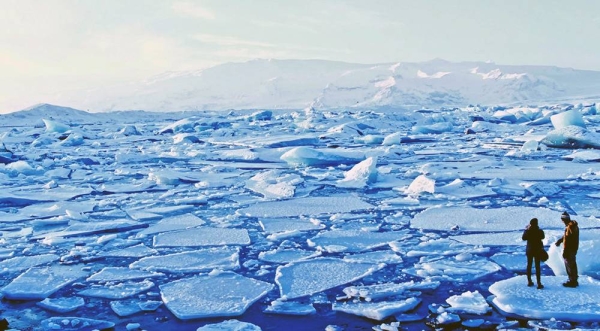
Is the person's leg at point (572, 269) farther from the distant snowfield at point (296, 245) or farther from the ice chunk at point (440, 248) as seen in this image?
the ice chunk at point (440, 248)

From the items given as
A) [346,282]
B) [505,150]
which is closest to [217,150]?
[505,150]

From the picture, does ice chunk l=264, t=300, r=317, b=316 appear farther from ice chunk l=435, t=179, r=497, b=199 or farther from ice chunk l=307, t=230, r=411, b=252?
ice chunk l=435, t=179, r=497, b=199

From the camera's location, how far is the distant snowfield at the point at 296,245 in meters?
3.51

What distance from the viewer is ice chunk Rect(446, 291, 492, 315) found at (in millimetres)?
3461

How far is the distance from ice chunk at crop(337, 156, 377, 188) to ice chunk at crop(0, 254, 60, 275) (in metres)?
4.61

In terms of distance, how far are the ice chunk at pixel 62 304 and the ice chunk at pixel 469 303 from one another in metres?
2.41

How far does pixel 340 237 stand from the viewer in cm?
539

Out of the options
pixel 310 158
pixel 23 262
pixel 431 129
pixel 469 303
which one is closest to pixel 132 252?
pixel 23 262

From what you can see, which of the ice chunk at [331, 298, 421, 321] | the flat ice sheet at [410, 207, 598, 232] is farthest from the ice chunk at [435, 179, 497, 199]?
the ice chunk at [331, 298, 421, 321]

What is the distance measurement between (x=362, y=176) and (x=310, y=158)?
104 inches

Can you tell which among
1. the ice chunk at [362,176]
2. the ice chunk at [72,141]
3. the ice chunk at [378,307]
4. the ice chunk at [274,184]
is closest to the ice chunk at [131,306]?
the ice chunk at [378,307]

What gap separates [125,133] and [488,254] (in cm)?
2068

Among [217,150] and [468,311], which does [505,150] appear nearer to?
[217,150]

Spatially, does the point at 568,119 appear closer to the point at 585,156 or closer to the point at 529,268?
the point at 585,156
